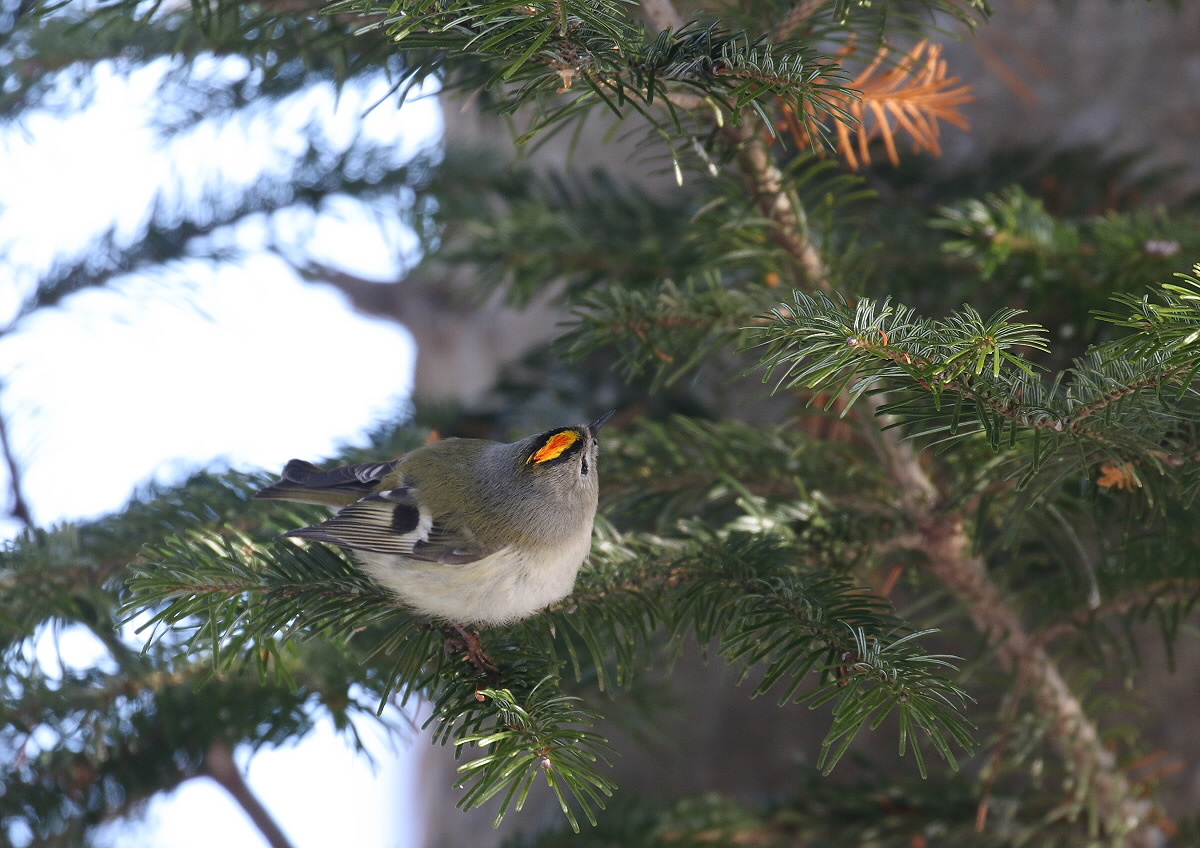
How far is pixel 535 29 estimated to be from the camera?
688mm

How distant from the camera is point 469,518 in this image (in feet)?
3.76

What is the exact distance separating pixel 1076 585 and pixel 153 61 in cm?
136

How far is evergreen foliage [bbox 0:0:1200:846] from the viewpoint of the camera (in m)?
0.70

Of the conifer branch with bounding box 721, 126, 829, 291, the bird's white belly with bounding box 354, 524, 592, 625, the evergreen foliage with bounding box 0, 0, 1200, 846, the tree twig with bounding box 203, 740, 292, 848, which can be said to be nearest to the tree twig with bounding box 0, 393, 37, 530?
the evergreen foliage with bounding box 0, 0, 1200, 846

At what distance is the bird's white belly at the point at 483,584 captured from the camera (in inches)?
39.2

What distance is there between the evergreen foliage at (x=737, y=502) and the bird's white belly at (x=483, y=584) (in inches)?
0.8

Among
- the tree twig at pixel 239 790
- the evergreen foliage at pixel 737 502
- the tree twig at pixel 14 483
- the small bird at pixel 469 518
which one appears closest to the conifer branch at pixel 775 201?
the evergreen foliage at pixel 737 502

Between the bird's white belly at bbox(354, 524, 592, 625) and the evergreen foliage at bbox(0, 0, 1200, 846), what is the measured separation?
0.06 feet

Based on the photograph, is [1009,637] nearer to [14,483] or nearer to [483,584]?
[483,584]

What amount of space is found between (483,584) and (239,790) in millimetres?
593

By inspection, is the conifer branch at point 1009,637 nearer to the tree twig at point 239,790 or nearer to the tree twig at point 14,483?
the tree twig at point 239,790

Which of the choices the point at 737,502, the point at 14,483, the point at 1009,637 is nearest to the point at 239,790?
the point at 14,483

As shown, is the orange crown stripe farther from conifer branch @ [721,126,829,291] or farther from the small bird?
conifer branch @ [721,126,829,291]

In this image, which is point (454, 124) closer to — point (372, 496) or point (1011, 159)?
point (1011, 159)
